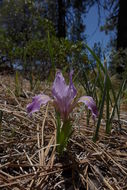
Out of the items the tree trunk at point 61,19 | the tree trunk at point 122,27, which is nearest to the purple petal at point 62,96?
the tree trunk at point 122,27

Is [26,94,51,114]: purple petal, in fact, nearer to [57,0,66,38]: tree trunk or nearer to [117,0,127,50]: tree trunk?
[117,0,127,50]: tree trunk

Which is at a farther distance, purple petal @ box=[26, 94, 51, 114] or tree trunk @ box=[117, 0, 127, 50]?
tree trunk @ box=[117, 0, 127, 50]

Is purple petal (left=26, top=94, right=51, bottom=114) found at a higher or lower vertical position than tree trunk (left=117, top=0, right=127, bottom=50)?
lower

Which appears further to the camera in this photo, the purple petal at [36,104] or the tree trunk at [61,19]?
the tree trunk at [61,19]

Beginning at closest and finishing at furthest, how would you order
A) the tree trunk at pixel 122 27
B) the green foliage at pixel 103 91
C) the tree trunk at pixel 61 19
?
the green foliage at pixel 103 91 → the tree trunk at pixel 122 27 → the tree trunk at pixel 61 19

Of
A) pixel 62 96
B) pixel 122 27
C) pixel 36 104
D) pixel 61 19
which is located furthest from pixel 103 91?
pixel 61 19

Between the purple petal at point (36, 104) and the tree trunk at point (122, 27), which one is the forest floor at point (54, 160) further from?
the tree trunk at point (122, 27)

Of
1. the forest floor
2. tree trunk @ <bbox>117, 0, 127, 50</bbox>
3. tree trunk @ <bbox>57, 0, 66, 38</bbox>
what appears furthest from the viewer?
tree trunk @ <bbox>57, 0, 66, 38</bbox>

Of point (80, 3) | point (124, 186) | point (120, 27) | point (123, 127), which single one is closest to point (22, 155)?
point (124, 186)

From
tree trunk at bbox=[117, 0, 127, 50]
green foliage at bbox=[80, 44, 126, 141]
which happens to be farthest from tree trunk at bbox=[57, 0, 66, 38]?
green foliage at bbox=[80, 44, 126, 141]
